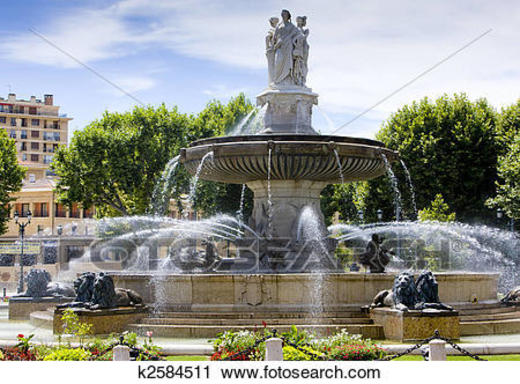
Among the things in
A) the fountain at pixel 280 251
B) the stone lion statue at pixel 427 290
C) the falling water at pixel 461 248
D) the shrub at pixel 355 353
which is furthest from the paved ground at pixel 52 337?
the falling water at pixel 461 248

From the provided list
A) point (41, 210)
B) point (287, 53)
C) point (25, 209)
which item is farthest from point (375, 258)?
point (25, 209)

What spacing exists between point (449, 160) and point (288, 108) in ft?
72.8

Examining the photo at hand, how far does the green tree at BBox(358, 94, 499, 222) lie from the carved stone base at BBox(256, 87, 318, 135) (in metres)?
21.3

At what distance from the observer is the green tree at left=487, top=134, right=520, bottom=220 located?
36.3 meters

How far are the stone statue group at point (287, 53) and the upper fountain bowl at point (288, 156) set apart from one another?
3.03 m

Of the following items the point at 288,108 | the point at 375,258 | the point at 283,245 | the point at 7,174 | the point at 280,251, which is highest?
the point at 7,174

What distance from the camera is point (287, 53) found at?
20.6m

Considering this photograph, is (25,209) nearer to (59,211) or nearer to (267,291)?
(59,211)

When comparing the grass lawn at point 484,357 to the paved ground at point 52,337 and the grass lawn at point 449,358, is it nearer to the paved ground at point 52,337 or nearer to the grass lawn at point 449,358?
the grass lawn at point 449,358

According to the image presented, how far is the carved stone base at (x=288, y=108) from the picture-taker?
20.6 m

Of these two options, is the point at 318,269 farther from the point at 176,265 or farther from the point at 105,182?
the point at 105,182

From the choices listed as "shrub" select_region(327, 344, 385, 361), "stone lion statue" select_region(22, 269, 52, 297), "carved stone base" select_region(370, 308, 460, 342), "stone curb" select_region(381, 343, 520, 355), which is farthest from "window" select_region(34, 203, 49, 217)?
"shrub" select_region(327, 344, 385, 361)

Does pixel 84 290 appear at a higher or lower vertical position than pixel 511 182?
lower

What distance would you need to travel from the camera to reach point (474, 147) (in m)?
41.3
